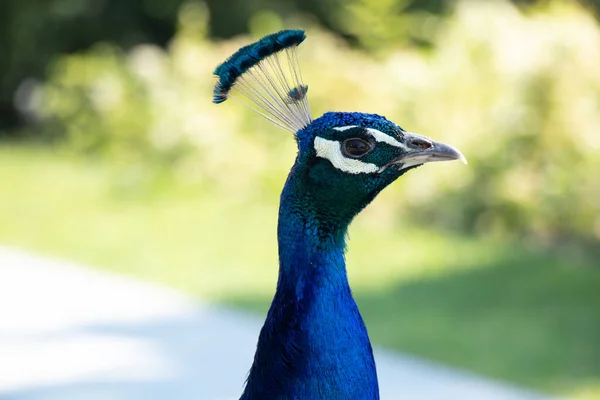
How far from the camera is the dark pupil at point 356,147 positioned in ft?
5.51

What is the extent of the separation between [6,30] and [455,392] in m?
9.02

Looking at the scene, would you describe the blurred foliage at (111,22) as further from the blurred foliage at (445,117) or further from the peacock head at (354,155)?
the peacock head at (354,155)

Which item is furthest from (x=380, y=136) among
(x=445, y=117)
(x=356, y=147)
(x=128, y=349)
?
(x=445, y=117)

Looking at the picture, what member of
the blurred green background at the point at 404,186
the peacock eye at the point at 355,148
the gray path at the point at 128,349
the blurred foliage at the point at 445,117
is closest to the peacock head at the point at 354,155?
the peacock eye at the point at 355,148

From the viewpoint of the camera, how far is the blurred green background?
469cm

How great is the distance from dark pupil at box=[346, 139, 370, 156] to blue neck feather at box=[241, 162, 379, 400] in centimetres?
8

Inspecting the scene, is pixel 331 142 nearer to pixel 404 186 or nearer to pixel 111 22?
pixel 404 186

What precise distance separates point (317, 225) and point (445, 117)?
5.09m

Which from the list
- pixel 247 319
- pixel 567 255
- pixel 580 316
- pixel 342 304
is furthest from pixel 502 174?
pixel 342 304

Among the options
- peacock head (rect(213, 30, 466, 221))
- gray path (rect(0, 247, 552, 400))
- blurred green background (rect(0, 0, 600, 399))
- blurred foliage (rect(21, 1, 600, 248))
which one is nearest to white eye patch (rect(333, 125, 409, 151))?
peacock head (rect(213, 30, 466, 221))

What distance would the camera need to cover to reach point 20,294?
515cm

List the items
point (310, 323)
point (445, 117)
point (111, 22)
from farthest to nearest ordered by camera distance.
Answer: point (111, 22)
point (445, 117)
point (310, 323)

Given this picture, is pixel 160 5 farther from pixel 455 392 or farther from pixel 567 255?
pixel 455 392

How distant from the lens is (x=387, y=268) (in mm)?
5449
